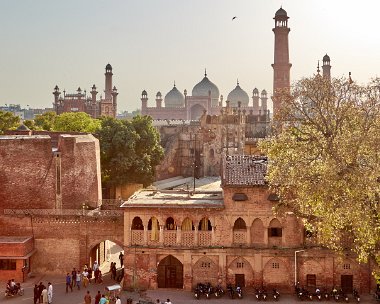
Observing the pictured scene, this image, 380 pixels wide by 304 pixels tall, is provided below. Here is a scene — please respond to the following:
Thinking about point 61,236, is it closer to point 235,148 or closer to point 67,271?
point 67,271

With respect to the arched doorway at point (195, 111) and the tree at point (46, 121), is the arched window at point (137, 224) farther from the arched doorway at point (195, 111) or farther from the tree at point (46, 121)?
the arched doorway at point (195, 111)

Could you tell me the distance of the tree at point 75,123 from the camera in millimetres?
51969

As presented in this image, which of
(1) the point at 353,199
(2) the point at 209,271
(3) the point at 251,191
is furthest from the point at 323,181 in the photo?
(2) the point at 209,271

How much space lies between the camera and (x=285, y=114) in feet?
78.3

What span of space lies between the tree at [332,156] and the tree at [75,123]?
30.6m

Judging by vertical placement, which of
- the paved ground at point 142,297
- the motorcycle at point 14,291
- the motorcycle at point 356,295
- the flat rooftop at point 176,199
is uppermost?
the flat rooftop at point 176,199

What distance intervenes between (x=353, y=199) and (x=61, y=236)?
17.5m

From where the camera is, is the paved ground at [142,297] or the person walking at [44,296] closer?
the person walking at [44,296]

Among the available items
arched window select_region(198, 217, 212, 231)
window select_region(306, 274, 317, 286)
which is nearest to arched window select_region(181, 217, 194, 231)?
arched window select_region(198, 217, 212, 231)

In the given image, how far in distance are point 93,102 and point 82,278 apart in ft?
199

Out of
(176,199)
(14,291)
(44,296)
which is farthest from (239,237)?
(14,291)

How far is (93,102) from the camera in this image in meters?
86.6

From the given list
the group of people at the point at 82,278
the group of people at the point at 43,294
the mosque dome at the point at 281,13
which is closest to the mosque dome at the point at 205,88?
the mosque dome at the point at 281,13

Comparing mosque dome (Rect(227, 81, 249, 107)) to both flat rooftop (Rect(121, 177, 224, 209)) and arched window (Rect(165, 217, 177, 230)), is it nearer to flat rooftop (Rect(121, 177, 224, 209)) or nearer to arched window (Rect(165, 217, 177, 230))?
flat rooftop (Rect(121, 177, 224, 209))
